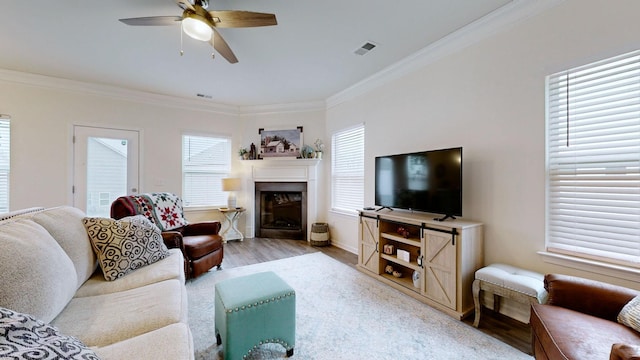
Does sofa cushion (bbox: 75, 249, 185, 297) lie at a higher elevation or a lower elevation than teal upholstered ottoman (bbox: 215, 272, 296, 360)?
higher

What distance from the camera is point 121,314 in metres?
1.32

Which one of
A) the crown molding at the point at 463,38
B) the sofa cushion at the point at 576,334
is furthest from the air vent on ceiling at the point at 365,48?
the sofa cushion at the point at 576,334

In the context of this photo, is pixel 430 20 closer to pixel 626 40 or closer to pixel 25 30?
pixel 626 40

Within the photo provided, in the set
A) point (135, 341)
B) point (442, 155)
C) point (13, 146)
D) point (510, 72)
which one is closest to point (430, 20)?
point (510, 72)

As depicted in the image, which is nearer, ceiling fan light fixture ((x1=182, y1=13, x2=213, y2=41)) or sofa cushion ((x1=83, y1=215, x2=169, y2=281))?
sofa cushion ((x1=83, y1=215, x2=169, y2=281))

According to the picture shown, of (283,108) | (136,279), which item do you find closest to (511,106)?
(136,279)

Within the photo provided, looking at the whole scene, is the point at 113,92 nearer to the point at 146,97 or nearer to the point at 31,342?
the point at 146,97

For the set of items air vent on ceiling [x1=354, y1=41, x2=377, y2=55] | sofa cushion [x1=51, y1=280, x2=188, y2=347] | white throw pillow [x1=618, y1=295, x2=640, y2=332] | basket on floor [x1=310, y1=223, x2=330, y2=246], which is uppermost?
air vent on ceiling [x1=354, y1=41, x2=377, y2=55]

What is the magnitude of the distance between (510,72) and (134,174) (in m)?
5.30

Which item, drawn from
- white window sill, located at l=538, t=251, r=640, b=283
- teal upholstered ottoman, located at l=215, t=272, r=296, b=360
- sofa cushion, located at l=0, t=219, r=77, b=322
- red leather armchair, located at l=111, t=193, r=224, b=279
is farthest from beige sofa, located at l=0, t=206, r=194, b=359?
white window sill, located at l=538, t=251, r=640, b=283

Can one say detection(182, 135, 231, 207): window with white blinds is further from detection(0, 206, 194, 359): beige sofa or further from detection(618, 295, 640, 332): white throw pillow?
detection(618, 295, 640, 332): white throw pillow

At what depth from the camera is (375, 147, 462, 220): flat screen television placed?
2.38 metres

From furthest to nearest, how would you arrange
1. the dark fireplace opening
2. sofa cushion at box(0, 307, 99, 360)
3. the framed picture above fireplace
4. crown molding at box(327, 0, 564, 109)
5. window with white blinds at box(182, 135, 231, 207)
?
the dark fireplace opening < the framed picture above fireplace < window with white blinds at box(182, 135, 231, 207) < crown molding at box(327, 0, 564, 109) < sofa cushion at box(0, 307, 99, 360)

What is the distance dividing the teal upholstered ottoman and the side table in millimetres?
3160
